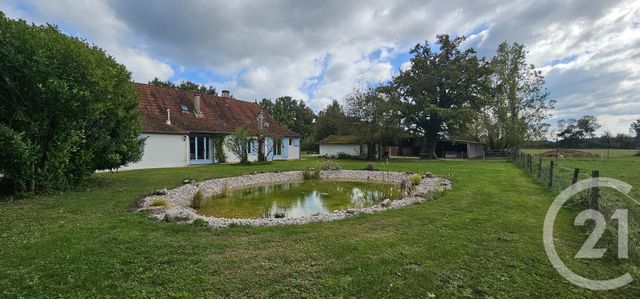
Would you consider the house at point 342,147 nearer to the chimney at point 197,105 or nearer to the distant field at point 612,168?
the chimney at point 197,105

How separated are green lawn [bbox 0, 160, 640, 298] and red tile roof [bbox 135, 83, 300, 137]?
12.9m

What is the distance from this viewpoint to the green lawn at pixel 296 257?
323 centimetres

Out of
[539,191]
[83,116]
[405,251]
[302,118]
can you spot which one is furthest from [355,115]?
[302,118]

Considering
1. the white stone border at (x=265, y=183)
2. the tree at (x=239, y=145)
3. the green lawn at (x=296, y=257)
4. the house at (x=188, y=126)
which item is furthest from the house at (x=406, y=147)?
the green lawn at (x=296, y=257)

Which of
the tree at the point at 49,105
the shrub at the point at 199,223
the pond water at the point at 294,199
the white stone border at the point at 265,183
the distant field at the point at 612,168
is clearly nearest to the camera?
the shrub at the point at 199,223

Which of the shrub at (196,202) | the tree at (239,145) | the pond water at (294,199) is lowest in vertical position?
the pond water at (294,199)

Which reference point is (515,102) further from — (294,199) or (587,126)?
(587,126)

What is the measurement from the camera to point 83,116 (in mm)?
8844

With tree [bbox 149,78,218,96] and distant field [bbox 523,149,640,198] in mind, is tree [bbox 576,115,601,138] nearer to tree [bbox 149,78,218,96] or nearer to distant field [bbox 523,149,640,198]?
distant field [bbox 523,149,640,198]

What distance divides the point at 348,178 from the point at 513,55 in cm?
2866

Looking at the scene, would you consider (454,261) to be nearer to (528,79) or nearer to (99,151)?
(99,151)

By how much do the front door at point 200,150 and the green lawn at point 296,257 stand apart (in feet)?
44.4

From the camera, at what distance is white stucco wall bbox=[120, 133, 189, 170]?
17141mm

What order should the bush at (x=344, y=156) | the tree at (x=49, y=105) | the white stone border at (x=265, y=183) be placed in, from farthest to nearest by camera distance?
the bush at (x=344, y=156) < the tree at (x=49, y=105) < the white stone border at (x=265, y=183)
